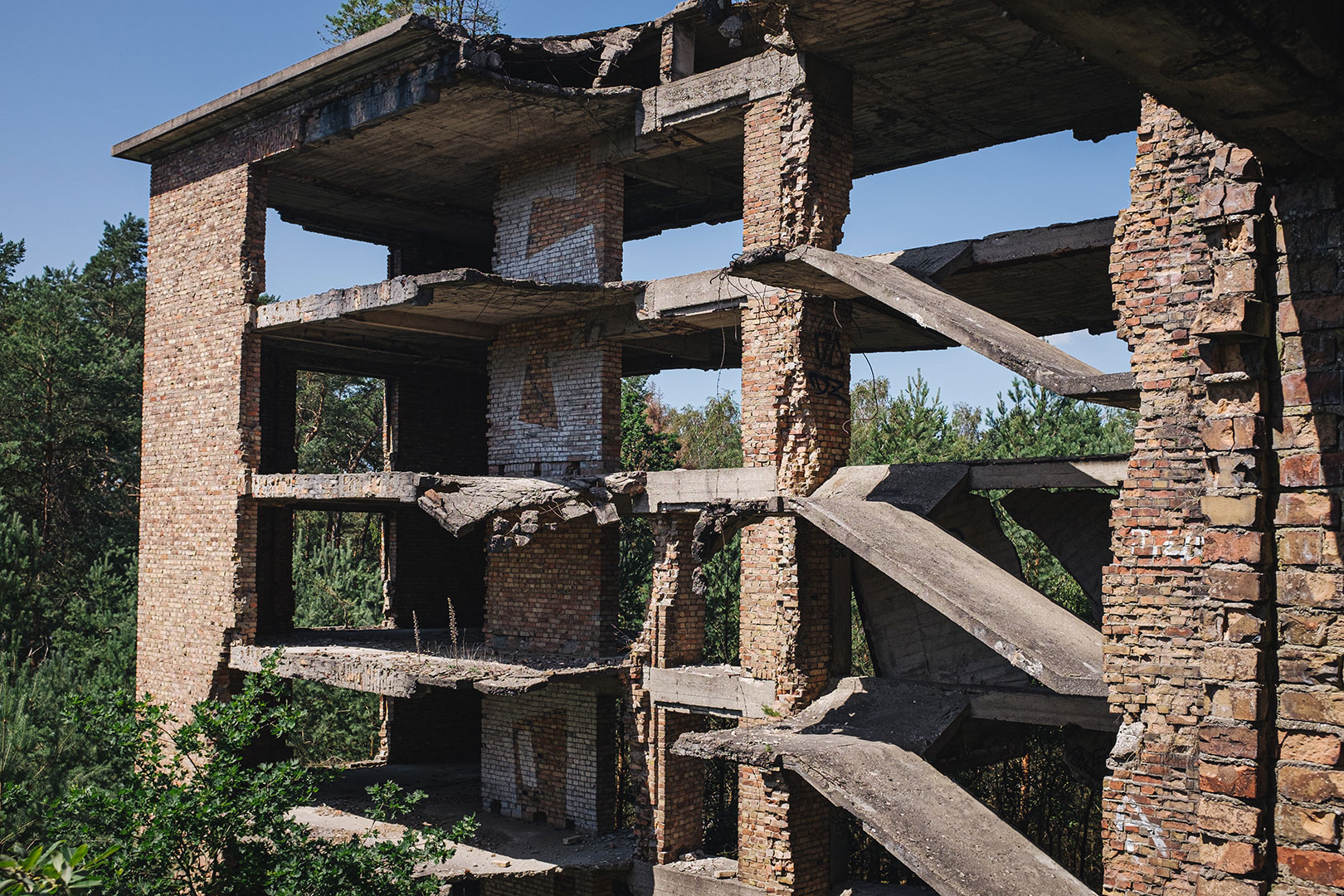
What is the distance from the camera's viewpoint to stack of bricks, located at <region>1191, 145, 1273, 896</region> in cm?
440

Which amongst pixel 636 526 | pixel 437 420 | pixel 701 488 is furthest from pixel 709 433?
pixel 701 488

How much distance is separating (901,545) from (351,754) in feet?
57.3

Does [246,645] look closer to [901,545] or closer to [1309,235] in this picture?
[901,545]

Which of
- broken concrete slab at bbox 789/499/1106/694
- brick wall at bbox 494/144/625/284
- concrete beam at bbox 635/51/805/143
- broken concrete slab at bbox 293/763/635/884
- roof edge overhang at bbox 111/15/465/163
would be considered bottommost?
broken concrete slab at bbox 293/763/635/884

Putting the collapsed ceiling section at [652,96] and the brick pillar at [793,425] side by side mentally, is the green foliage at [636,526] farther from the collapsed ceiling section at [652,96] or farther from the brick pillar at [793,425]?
the brick pillar at [793,425]

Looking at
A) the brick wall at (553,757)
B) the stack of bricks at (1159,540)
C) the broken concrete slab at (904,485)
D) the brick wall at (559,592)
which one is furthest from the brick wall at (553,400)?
the stack of bricks at (1159,540)

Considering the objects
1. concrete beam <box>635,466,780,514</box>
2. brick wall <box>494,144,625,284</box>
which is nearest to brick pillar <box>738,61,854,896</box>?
concrete beam <box>635,466,780,514</box>

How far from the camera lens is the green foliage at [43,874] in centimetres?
317

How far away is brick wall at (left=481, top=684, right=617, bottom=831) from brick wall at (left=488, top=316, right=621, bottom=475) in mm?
2920

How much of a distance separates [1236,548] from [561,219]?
413 inches

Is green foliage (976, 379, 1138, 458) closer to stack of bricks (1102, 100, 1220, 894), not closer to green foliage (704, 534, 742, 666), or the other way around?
green foliage (704, 534, 742, 666)

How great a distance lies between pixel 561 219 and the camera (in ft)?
45.0

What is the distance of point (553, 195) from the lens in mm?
13859

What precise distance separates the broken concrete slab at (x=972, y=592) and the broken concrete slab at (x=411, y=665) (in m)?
3.93
